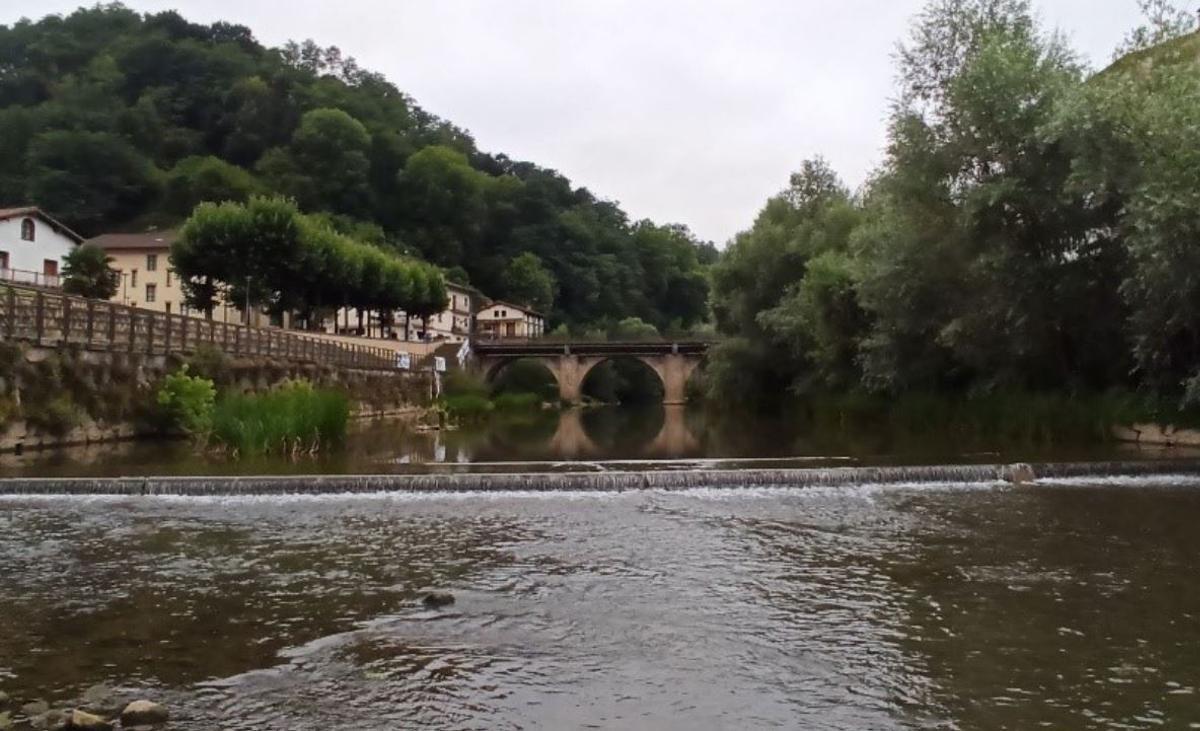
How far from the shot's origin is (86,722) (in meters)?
5.39

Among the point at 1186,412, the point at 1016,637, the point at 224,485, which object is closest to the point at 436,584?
the point at 1016,637

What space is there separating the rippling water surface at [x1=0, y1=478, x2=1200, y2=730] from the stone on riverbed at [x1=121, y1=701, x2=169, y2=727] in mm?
110

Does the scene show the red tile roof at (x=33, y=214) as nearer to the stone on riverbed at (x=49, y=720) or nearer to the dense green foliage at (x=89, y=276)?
the dense green foliage at (x=89, y=276)

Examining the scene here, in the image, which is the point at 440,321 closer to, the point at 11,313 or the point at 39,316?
the point at 39,316

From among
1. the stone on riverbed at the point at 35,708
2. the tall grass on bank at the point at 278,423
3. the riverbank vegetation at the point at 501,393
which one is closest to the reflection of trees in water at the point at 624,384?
the riverbank vegetation at the point at 501,393

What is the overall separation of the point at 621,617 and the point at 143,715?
13.1 ft

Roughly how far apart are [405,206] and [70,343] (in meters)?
90.8

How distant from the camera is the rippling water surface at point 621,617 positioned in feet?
20.1

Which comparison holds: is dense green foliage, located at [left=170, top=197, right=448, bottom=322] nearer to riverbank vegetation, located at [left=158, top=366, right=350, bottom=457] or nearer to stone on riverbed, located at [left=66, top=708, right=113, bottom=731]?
riverbank vegetation, located at [left=158, top=366, right=350, bottom=457]

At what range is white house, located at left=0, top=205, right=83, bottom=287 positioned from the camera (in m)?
55.2

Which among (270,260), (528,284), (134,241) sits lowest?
(270,260)

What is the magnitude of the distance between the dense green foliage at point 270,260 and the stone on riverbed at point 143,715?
45621 millimetres

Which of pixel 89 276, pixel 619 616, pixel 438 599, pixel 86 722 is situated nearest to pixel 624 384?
pixel 89 276

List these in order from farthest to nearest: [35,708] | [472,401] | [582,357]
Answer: [582,357]
[472,401]
[35,708]
